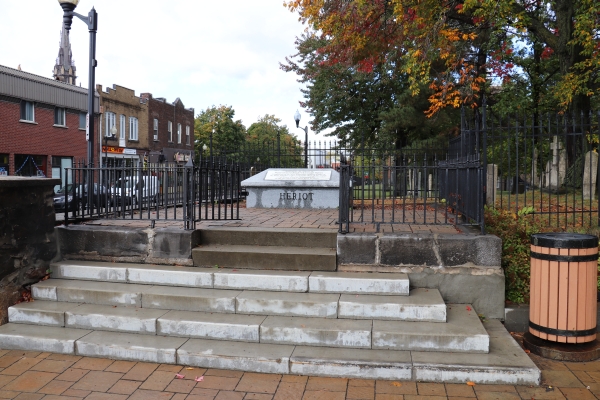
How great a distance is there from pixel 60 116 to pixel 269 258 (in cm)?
2708

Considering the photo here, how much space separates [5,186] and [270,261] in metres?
2.84

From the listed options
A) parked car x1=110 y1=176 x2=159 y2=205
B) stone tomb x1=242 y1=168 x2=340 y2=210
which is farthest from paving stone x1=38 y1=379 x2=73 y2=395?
stone tomb x1=242 y1=168 x2=340 y2=210

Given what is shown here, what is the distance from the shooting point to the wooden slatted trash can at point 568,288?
4.15 meters

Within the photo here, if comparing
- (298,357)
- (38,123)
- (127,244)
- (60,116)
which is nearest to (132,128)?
(60,116)

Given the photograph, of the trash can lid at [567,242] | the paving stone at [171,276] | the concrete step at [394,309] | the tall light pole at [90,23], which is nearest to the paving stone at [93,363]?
the paving stone at [171,276]

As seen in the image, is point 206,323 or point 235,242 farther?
point 235,242

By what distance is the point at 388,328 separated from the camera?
4219mm

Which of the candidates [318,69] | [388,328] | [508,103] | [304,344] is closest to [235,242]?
[304,344]

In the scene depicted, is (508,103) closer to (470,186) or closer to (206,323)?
(470,186)

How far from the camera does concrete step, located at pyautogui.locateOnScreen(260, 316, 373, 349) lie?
4.15 m

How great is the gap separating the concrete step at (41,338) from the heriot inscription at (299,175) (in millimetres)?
6233

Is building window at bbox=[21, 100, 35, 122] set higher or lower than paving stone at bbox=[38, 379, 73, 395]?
higher

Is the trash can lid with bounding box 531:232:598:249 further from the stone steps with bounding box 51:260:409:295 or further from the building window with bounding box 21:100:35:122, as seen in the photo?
the building window with bounding box 21:100:35:122

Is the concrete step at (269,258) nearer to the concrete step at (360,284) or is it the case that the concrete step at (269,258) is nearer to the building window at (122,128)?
the concrete step at (360,284)
